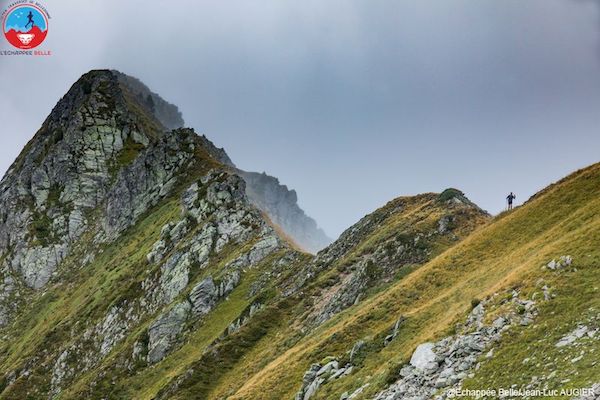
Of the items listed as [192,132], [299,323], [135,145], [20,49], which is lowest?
[299,323]

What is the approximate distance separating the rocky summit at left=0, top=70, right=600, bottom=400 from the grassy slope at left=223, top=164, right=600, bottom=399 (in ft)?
0.57

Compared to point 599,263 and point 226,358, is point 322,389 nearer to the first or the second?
point 599,263

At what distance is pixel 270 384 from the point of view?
1724 inches

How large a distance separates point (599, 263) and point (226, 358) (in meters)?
A: 45.8

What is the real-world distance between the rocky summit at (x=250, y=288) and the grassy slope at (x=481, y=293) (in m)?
0.17

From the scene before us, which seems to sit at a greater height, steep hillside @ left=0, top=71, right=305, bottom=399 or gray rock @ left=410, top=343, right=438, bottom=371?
steep hillside @ left=0, top=71, right=305, bottom=399

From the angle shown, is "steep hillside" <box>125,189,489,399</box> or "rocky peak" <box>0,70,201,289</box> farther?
"rocky peak" <box>0,70,201,289</box>

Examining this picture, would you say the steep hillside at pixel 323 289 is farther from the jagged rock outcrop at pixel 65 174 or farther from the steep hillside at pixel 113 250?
the jagged rock outcrop at pixel 65 174

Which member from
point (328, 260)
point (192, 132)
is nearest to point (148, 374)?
point (328, 260)

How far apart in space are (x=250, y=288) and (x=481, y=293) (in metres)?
51.3

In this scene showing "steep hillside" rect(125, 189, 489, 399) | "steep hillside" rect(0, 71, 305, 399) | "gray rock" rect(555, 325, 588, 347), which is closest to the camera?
"gray rock" rect(555, 325, 588, 347)

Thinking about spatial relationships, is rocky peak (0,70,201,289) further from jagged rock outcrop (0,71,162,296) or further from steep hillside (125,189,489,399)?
steep hillside (125,189,489,399)

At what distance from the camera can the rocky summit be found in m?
27.9

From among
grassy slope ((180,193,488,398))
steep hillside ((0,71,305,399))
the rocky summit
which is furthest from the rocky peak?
grassy slope ((180,193,488,398))
